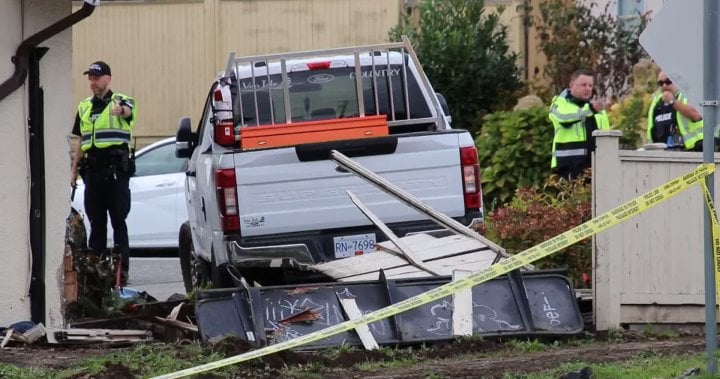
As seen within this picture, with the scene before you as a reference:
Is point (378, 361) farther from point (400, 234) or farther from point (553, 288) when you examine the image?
point (400, 234)

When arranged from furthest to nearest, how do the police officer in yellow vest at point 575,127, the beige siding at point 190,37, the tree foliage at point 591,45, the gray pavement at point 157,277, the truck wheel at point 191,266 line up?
the beige siding at point 190,37 < the tree foliage at point 591,45 < the gray pavement at point 157,277 < the police officer in yellow vest at point 575,127 < the truck wheel at point 191,266

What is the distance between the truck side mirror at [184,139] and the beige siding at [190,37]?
1344 cm

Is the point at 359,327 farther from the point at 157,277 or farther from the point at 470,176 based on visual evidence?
the point at 157,277

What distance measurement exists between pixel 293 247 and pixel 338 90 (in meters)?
1.66

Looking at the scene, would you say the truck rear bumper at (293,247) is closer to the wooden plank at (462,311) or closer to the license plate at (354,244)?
the license plate at (354,244)

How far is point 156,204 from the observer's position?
17.6 metres

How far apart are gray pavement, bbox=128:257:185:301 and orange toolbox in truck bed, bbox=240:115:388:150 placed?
9.60 feet

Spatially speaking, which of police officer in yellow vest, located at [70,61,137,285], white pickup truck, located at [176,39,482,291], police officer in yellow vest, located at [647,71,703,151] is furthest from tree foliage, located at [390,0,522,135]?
white pickup truck, located at [176,39,482,291]

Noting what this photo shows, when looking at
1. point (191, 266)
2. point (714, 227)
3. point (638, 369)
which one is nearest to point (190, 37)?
point (191, 266)

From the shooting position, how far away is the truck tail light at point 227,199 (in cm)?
1114

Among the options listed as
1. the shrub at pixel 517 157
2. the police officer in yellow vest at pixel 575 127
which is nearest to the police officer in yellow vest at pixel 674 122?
the police officer in yellow vest at pixel 575 127

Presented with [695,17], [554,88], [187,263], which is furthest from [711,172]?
[554,88]

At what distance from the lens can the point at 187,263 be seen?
45.8 ft

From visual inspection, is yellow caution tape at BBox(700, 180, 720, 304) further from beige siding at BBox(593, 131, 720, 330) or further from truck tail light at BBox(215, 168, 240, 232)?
truck tail light at BBox(215, 168, 240, 232)
